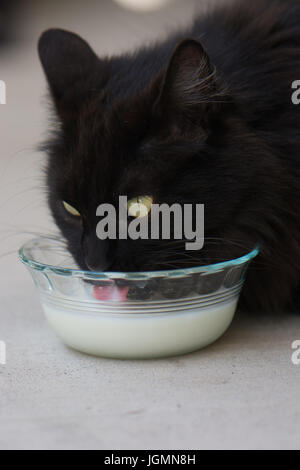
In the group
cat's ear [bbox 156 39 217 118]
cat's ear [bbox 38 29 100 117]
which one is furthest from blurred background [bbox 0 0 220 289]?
cat's ear [bbox 156 39 217 118]

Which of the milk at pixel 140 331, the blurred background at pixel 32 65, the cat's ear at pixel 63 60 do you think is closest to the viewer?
the milk at pixel 140 331

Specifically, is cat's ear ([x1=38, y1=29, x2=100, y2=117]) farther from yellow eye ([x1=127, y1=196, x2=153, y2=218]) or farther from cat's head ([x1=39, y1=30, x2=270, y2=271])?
yellow eye ([x1=127, y1=196, x2=153, y2=218])

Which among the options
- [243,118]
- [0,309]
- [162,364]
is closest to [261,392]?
[162,364]

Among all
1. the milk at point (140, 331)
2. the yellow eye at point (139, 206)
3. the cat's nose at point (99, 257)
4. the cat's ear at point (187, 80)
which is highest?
the cat's ear at point (187, 80)

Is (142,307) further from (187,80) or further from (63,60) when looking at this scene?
(63,60)

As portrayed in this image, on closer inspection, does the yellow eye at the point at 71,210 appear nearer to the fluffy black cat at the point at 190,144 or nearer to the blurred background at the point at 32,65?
the fluffy black cat at the point at 190,144

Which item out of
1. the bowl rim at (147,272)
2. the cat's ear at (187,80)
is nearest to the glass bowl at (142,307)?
the bowl rim at (147,272)
